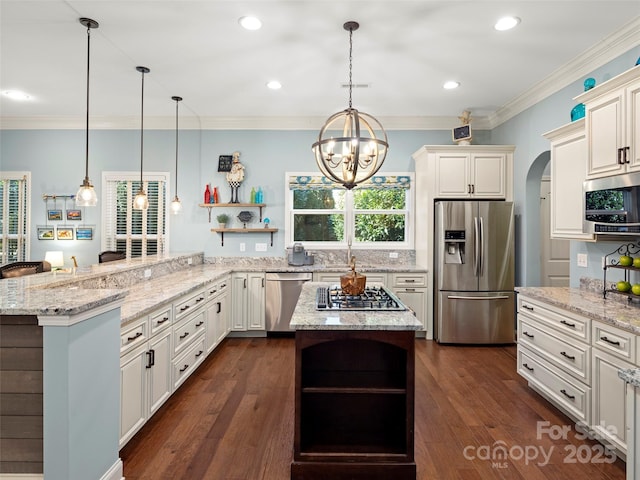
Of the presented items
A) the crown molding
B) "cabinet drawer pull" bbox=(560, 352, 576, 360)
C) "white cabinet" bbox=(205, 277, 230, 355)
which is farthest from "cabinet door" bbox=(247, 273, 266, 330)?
the crown molding

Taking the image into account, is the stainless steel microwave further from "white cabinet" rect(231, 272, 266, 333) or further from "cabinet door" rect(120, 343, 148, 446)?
"white cabinet" rect(231, 272, 266, 333)

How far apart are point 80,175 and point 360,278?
4.86 m

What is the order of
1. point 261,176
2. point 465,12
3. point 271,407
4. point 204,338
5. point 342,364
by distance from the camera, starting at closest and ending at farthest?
1. point 342,364
2. point 465,12
3. point 271,407
4. point 204,338
5. point 261,176

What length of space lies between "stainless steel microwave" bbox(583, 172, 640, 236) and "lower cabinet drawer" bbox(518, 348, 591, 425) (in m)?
1.08

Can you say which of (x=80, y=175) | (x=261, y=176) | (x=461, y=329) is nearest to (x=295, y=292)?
(x=261, y=176)

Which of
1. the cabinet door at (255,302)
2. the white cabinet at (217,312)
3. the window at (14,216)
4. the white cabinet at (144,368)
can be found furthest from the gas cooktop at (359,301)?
the window at (14,216)

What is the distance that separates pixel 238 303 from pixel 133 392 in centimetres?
243

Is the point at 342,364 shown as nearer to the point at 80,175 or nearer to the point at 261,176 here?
the point at 261,176

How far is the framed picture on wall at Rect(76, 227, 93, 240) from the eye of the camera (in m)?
5.28

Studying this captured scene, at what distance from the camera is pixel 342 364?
229 centimetres

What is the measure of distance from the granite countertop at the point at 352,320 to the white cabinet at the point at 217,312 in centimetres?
187

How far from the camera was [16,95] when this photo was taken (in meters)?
4.36

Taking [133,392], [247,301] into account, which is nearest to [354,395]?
[133,392]

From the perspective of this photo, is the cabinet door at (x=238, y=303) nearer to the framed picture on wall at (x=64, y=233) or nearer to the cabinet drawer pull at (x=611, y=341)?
the framed picture on wall at (x=64, y=233)
